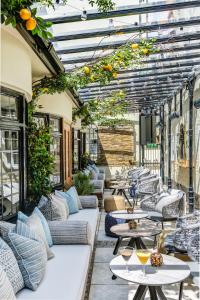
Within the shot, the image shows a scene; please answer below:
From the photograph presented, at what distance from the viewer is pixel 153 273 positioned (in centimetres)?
293

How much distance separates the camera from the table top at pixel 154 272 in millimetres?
2783

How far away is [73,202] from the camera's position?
239 inches

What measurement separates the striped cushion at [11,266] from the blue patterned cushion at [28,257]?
0.27ft

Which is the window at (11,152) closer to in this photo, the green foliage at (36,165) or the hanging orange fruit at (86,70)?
the green foliage at (36,165)

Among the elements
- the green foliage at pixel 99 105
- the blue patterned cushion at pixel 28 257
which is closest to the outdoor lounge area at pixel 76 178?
the blue patterned cushion at pixel 28 257

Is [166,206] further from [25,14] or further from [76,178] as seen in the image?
[25,14]

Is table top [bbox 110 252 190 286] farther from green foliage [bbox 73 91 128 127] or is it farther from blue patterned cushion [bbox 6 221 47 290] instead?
green foliage [bbox 73 91 128 127]

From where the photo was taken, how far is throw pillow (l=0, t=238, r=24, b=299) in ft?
8.50

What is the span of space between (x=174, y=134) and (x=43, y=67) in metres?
8.70

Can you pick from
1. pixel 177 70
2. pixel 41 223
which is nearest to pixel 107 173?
pixel 177 70

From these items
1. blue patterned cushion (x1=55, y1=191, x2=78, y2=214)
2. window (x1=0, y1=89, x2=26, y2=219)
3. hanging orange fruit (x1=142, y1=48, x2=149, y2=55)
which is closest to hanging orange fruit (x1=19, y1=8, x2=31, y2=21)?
window (x1=0, y1=89, x2=26, y2=219)

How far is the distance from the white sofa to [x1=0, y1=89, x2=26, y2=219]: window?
840 mm

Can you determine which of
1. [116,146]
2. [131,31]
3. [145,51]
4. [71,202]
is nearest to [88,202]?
[71,202]

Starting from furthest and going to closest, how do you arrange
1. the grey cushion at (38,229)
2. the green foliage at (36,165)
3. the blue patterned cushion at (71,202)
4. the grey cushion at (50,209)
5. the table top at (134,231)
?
the blue patterned cushion at (71,202) → the green foliage at (36,165) → the grey cushion at (50,209) → the table top at (134,231) → the grey cushion at (38,229)
